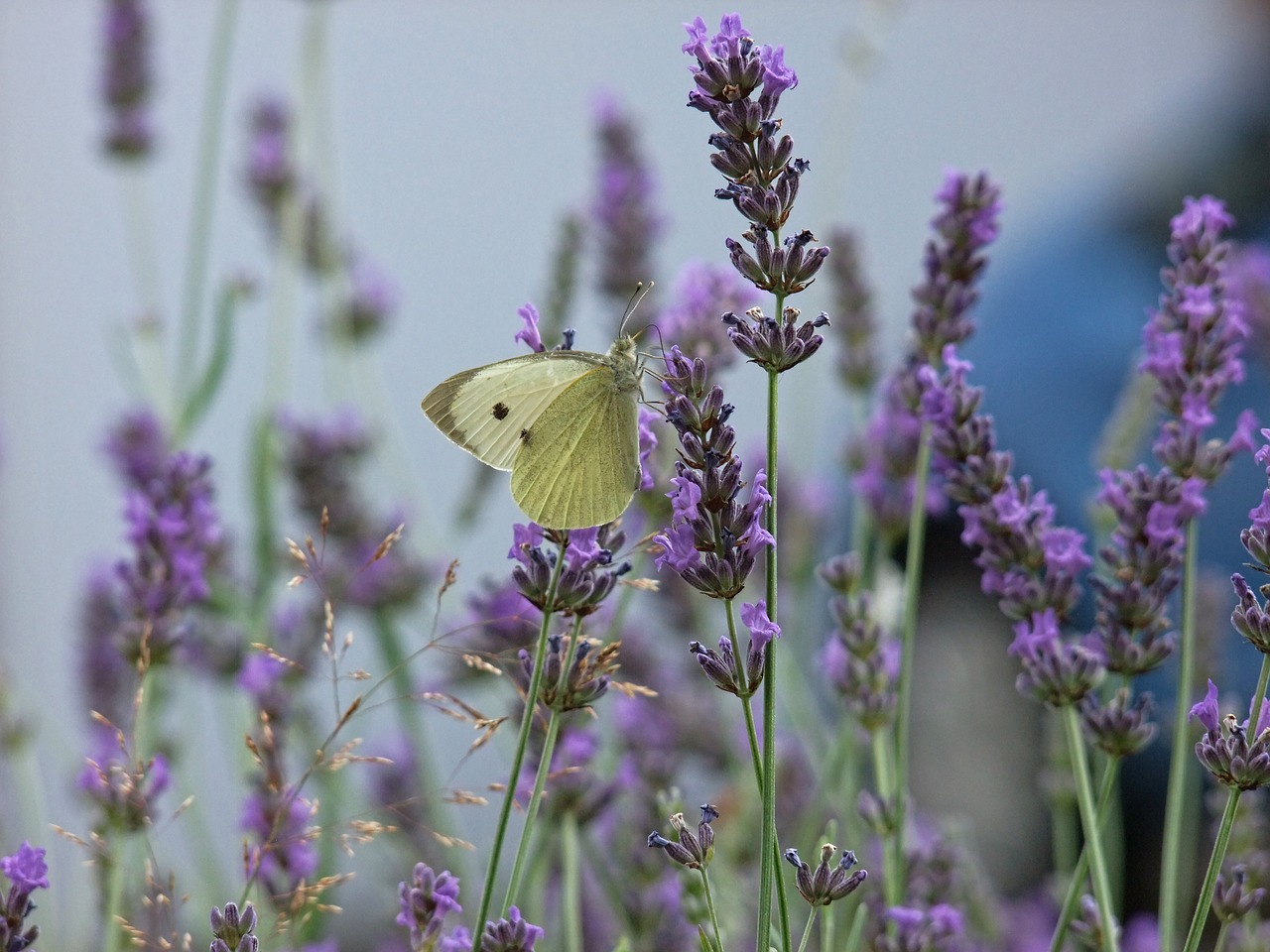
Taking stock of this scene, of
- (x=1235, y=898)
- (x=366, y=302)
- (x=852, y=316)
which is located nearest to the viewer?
(x=1235, y=898)

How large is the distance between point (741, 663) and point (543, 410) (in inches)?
11.9

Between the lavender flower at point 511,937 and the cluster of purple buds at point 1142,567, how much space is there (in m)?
0.34

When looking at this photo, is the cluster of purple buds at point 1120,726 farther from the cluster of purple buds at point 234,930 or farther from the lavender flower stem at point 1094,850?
the cluster of purple buds at point 234,930

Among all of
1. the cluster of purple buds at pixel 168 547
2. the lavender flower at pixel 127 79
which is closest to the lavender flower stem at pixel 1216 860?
the cluster of purple buds at pixel 168 547

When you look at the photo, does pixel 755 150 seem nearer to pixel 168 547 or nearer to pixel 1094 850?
pixel 1094 850

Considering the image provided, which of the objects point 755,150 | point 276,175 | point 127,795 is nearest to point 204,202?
point 276,175

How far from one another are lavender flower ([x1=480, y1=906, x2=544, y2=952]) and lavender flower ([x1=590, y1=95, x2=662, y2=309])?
94 centimetres

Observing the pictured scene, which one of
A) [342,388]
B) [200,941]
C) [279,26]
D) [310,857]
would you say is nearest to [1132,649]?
[310,857]

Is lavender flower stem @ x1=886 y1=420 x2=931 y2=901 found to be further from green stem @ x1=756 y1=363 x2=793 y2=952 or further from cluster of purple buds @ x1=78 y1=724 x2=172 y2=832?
cluster of purple buds @ x1=78 y1=724 x2=172 y2=832

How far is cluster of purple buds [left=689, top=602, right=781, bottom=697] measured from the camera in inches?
23.3

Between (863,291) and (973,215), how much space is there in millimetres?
416

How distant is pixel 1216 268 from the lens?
76cm

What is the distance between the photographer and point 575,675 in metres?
0.61

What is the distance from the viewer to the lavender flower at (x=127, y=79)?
1.71 meters
